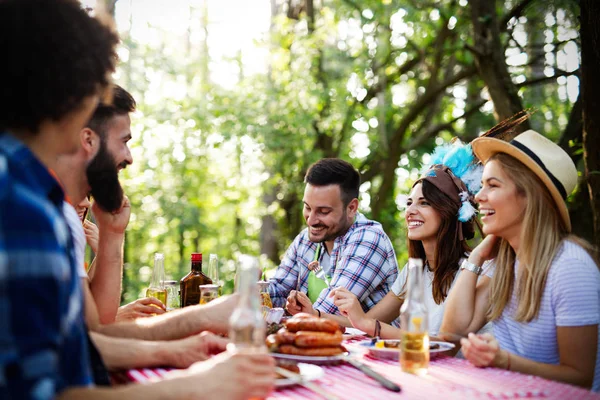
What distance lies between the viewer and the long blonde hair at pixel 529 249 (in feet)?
7.64

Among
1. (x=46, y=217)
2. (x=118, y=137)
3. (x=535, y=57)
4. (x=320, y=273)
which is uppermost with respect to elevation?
(x=535, y=57)

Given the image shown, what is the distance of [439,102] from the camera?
10.7 m

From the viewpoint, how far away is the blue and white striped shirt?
215 centimetres

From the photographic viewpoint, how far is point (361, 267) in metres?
3.82

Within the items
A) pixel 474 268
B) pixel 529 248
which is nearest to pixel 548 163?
pixel 529 248

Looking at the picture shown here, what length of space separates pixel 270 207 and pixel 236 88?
2.51 m

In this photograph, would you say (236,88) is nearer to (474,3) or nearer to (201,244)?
(474,3)

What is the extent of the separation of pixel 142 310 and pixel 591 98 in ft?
10.6

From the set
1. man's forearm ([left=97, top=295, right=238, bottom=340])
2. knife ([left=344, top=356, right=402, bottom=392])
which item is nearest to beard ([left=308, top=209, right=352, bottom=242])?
man's forearm ([left=97, top=295, right=238, bottom=340])

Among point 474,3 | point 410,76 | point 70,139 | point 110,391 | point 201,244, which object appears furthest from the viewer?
point 201,244

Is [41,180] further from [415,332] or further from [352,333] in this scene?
[352,333]

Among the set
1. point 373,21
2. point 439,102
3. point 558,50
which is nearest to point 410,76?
point 439,102

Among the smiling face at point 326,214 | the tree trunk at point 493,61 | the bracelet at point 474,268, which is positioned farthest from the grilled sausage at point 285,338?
the tree trunk at point 493,61

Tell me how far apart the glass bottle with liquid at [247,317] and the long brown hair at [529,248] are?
4.37 ft
